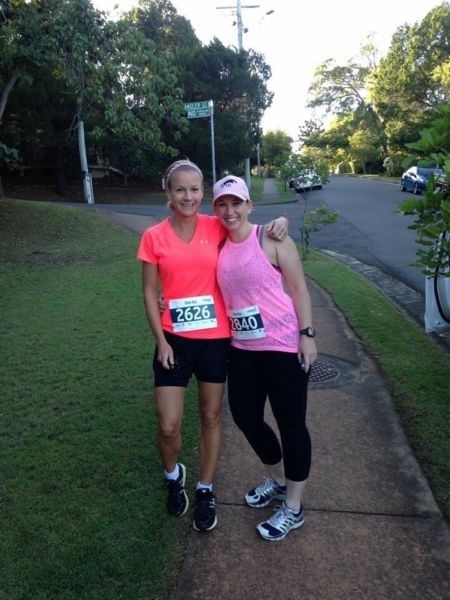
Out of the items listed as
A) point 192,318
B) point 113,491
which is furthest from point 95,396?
point 192,318

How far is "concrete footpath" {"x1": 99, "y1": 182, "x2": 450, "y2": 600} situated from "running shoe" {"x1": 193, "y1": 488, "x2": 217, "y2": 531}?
0.04 metres

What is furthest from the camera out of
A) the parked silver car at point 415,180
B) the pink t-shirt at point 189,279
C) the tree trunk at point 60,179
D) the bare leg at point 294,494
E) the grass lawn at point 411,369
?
the tree trunk at point 60,179

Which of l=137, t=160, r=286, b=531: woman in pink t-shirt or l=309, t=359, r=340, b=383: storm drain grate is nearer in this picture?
l=137, t=160, r=286, b=531: woman in pink t-shirt

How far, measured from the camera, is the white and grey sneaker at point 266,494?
9.89 feet

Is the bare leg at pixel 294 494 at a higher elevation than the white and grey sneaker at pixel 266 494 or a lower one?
higher

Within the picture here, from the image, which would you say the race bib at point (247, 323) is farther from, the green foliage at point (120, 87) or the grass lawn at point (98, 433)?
the green foliage at point (120, 87)

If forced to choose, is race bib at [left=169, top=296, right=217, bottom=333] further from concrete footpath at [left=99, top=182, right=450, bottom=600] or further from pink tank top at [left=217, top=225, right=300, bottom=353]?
concrete footpath at [left=99, top=182, right=450, bottom=600]

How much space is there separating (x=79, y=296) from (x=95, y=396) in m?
3.89

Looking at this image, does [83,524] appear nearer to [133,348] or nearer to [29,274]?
[133,348]

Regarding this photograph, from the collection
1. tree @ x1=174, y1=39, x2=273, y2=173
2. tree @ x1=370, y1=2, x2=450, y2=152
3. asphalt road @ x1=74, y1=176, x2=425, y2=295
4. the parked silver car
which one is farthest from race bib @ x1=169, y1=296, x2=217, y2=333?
tree @ x1=370, y1=2, x2=450, y2=152

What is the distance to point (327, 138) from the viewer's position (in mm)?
63438

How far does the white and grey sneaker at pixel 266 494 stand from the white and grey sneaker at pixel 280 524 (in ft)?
0.64

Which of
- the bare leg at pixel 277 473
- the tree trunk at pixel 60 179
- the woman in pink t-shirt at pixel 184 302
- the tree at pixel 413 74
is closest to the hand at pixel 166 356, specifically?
the woman in pink t-shirt at pixel 184 302

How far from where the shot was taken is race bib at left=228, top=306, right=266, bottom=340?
2.60m
